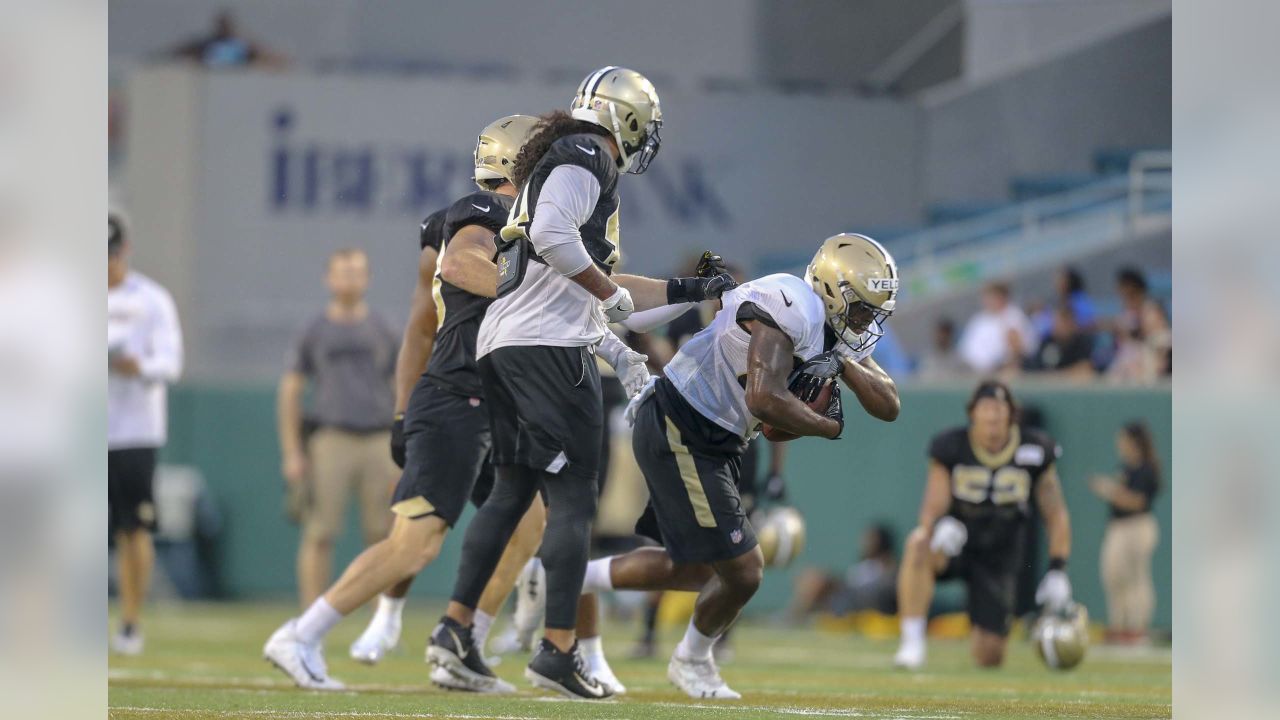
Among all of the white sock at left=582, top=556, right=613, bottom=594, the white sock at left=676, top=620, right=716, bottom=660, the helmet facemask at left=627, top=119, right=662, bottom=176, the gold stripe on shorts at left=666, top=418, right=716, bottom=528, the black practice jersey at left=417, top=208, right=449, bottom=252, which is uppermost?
the helmet facemask at left=627, top=119, right=662, bottom=176

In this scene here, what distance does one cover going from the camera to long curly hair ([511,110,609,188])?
7027 mm

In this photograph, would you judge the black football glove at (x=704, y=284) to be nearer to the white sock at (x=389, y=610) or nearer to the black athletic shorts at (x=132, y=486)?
the white sock at (x=389, y=610)

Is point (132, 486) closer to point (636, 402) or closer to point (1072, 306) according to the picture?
point (636, 402)

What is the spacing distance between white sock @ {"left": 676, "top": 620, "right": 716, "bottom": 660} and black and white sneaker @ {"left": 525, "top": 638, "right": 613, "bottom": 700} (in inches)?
21.5

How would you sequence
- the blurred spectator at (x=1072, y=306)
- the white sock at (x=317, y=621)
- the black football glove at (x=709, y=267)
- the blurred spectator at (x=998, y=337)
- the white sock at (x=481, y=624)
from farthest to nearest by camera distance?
1. the blurred spectator at (x=998, y=337)
2. the blurred spectator at (x=1072, y=306)
3. the white sock at (x=481, y=624)
4. the white sock at (x=317, y=621)
5. the black football glove at (x=709, y=267)

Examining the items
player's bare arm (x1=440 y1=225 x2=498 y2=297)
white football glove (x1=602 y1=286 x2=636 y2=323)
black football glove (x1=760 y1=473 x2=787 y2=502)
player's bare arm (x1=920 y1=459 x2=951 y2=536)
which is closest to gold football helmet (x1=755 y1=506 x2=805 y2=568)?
black football glove (x1=760 y1=473 x2=787 y2=502)

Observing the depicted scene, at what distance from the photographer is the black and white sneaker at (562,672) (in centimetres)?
704

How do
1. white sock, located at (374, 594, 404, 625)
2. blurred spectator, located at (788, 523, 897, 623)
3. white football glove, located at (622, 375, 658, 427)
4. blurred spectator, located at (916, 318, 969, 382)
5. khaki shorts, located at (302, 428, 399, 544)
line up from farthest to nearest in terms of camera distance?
blurred spectator, located at (916, 318, 969, 382) → blurred spectator, located at (788, 523, 897, 623) → khaki shorts, located at (302, 428, 399, 544) → white sock, located at (374, 594, 404, 625) → white football glove, located at (622, 375, 658, 427)

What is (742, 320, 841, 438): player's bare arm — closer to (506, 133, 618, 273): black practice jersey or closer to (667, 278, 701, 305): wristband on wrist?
(667, 278, 701, 305): wristband on wrist

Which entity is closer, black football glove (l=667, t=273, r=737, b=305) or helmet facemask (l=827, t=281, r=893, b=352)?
black football glove (l=667, t=273, r=737, b=305)

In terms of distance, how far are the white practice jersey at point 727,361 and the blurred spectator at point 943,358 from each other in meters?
10.4

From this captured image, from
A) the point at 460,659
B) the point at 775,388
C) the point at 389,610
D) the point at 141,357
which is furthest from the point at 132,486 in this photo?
the point at 775,388

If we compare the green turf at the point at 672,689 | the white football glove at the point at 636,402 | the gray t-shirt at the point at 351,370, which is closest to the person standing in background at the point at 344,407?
the gray t-shirt at the point at 351,370
